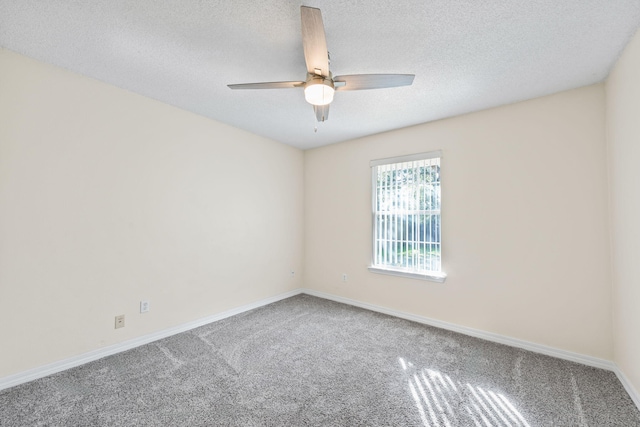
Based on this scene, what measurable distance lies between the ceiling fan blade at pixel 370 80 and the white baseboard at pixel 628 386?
8.57 feet

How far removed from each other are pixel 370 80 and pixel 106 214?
101 inches

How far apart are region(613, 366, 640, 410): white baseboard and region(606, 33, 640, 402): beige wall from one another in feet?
0.09

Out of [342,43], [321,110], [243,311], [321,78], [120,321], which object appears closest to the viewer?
[321,78]

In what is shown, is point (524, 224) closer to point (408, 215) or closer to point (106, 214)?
point (408, 215)

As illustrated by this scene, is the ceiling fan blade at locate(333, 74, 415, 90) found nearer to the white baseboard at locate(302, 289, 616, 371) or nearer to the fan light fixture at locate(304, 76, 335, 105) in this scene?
the fan light fixture at locate(304, 76, 335, 105)

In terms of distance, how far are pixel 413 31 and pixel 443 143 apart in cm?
170

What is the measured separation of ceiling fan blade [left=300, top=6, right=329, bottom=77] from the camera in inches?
50.4

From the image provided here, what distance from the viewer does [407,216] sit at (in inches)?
137

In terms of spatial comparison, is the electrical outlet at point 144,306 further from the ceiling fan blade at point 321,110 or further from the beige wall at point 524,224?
the beige wall at point 524,224

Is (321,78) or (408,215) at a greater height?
(321,78)

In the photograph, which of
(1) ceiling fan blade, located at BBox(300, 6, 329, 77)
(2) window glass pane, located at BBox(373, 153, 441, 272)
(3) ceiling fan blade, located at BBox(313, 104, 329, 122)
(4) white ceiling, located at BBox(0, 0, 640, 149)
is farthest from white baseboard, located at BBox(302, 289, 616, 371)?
(1) ceiling fan blade, located at BBox(300, 6, 329, 77)

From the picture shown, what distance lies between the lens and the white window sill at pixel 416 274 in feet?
10.3

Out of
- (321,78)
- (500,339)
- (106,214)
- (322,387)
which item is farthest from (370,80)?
(500,339)

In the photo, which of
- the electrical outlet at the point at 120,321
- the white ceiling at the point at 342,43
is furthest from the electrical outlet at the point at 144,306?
the white ceiling at the point at 342,43
